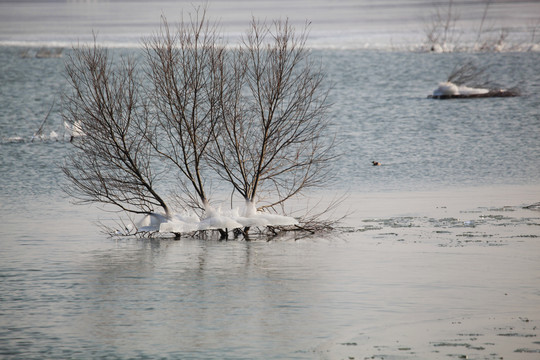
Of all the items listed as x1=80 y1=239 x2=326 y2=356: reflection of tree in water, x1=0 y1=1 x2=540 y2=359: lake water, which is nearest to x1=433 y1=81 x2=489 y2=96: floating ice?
x1=0 y1=1 x2=540 y2=359: lake water

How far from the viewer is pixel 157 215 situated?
20.4m

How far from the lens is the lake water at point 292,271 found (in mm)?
13562

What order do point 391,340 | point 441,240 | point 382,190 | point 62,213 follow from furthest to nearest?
point 382,190 → point 62,213 → point 441,240 → point 391,340

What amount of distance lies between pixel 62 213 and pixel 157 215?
3.91 metres

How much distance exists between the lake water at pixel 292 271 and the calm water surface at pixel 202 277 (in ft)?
0.13

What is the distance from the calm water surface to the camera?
13.5 metres

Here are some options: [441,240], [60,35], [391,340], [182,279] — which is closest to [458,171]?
[441,240]

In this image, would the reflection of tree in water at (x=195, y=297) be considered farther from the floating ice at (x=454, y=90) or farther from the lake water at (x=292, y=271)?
the floating ice at (x=454, y=90)

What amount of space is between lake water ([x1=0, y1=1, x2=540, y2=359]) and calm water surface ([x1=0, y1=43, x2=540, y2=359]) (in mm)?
40

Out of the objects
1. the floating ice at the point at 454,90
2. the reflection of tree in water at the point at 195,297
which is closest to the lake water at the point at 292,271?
the reflection of tree in water at the point at 195,297

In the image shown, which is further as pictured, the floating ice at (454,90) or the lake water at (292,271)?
the floating ice at (454,90)

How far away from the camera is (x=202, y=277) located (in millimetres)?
17078

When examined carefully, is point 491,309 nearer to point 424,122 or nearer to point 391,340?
point 391,340

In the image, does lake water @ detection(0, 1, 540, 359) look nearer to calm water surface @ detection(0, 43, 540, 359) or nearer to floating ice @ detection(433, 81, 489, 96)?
calm water surface @ detection(0, 43, 540, 359)
